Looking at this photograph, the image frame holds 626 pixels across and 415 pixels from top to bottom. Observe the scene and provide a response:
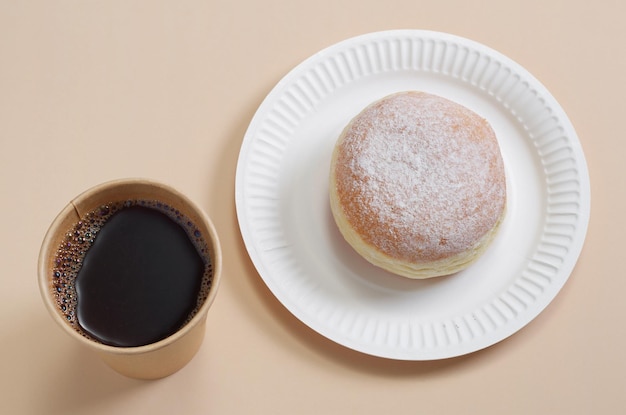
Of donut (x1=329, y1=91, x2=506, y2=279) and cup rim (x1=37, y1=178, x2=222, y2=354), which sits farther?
donut (x1=329, y1=91, x2=506, y2=279)

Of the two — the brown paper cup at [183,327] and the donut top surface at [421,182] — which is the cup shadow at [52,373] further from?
the donut top surface at [421,182]

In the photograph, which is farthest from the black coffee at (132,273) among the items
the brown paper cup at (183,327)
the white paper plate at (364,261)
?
the white paper plate at (364,261)

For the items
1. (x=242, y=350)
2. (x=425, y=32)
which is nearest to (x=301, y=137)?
(x=425, y=32)

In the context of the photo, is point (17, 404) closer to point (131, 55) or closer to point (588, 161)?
point (131, 55)

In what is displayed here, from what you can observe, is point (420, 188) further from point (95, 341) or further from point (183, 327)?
point (95, 341)

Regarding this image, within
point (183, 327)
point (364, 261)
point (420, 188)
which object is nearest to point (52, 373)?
point (183, 327)

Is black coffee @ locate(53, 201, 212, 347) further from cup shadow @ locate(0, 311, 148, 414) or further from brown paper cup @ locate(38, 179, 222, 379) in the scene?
cup shadow @ locate(0, 311, 148, 414)

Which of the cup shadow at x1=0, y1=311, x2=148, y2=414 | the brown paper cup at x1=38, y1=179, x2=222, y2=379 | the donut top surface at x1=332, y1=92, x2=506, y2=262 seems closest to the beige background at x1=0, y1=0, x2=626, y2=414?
the cup shadow at x1=0, y1=311, x2=148, y2=414
